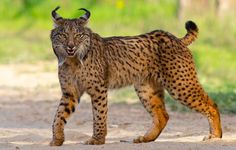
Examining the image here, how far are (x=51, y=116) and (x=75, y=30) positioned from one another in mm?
4016

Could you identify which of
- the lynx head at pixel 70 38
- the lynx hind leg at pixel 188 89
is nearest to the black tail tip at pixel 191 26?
the lynx hind leg at pixel 188 89

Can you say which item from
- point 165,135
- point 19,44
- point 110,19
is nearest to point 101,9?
point 110,19

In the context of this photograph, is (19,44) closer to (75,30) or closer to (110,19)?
(110,19)

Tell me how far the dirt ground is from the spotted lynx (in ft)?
1.07

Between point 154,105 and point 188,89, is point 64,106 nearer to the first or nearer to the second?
point 154,105

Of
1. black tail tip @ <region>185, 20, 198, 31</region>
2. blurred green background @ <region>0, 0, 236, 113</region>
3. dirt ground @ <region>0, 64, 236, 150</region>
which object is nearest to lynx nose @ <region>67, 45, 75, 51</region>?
dirt ground @ <region>0, 64, 236, 150</region>

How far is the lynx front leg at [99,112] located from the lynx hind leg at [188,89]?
82 centimetres

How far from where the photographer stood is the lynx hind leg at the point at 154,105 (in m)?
10.7

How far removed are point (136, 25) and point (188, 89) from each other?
1416cm

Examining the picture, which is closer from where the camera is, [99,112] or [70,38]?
[70,38]

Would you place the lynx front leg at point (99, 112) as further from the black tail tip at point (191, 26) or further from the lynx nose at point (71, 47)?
the black tail tip at point (191, 26)

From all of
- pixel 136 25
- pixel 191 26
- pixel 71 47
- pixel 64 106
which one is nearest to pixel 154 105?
pixel 191 26

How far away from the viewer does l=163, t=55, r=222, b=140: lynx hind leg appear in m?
10.4

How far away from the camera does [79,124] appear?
12914mm
